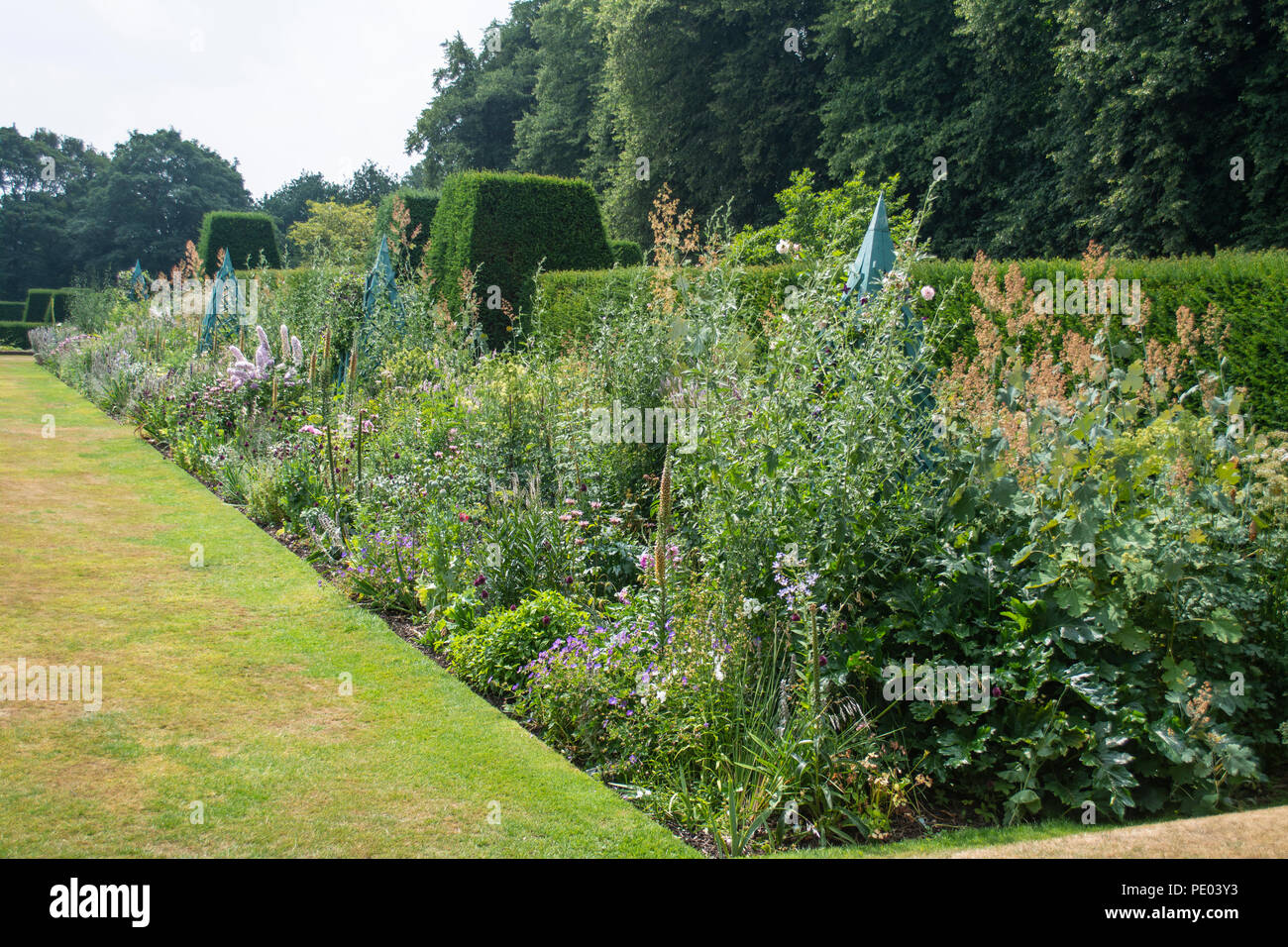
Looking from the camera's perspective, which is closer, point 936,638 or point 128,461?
point 936,638

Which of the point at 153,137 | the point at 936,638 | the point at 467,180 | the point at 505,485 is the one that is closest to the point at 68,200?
the point at 153,137

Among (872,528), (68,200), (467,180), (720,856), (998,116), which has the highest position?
(68,200)

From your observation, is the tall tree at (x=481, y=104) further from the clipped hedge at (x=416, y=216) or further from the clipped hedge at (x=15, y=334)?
the clipped hedge at (x=416, y=216)

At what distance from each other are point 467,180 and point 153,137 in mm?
50885

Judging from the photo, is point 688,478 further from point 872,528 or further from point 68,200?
point 68,200

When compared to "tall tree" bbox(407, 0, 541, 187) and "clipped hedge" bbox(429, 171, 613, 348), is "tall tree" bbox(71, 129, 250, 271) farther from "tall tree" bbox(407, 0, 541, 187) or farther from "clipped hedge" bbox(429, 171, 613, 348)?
"clipped hedge" bbox(429, 171, 613, 348)

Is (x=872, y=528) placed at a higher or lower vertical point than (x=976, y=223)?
lower

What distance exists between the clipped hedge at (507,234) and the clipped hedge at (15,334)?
26909 mm

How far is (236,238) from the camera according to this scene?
23.2 m

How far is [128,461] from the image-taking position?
1003cm

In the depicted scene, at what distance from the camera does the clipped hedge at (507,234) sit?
14.1 metres

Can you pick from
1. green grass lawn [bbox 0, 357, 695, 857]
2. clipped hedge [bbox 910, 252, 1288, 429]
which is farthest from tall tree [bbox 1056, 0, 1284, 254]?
green grass lawn [bbox 0, 357, 695, 857]

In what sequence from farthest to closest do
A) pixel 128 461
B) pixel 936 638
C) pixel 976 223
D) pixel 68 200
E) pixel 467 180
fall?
→ pixel 68 200 → pixel 976 223 → pixel 467 180 → pixel 128 461 → pixel 936 638

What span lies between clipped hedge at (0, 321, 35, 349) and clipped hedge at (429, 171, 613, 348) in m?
26.9
